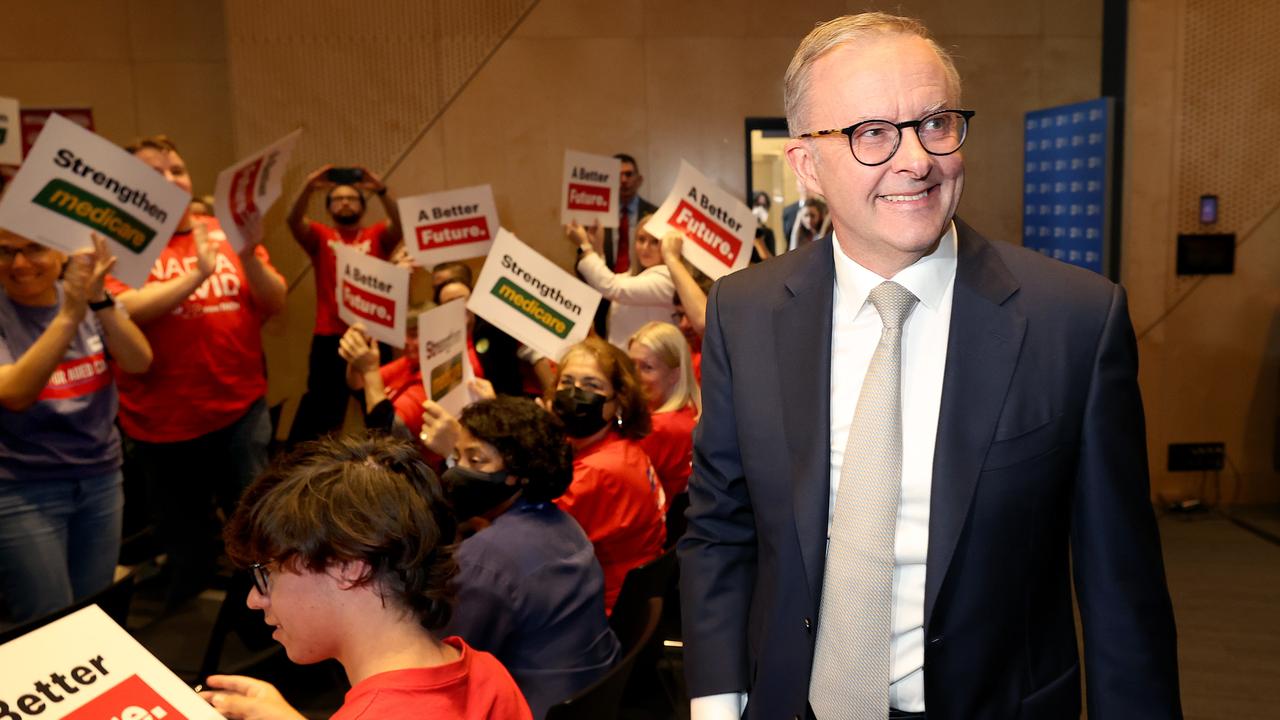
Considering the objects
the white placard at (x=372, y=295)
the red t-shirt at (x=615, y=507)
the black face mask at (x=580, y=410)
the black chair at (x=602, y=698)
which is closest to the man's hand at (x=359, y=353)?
the white placard at (x=372, y=295)

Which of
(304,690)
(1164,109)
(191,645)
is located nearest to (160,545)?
(191,645)

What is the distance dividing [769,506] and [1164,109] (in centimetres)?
563

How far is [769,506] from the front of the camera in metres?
1.44

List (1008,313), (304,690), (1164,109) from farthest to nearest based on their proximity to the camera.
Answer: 1. (1164,109)
2. (304,690)
3. (1008,313)

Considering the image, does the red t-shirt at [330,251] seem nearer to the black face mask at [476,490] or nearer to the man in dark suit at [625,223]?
the man in dark suit at [625,223]

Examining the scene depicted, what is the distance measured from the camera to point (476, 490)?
A: 2682 millimetres

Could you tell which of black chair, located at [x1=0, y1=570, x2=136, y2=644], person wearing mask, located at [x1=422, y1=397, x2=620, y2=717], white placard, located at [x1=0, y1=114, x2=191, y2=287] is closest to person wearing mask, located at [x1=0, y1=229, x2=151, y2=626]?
white placard, located at [x1=0, y1=114, x2=191, y2=287]

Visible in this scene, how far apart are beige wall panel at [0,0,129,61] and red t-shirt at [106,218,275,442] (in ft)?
13.9

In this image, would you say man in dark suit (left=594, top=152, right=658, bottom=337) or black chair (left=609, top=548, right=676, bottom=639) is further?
man in dark suit (left=594, top=152, right=658, bottom=337)

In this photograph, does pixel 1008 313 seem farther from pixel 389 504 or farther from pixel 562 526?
pixel 562 526

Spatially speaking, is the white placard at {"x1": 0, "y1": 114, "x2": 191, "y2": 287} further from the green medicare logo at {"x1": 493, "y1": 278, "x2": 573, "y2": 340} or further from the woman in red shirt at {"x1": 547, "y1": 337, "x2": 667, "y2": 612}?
the woman in red shirt at {"x1": 547, "y1": 337, "x2": 667, "y2": 612}

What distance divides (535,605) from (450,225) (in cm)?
A: 341

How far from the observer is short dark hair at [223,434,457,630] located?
61.3 inches

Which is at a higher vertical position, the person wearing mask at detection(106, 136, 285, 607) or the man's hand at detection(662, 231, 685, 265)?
the man's hand at detection(662, 231, 685, 265)
